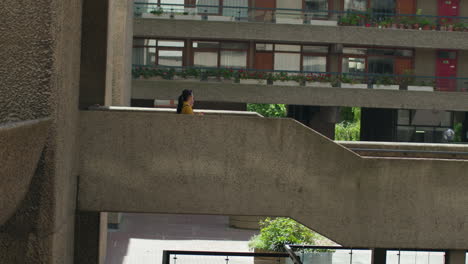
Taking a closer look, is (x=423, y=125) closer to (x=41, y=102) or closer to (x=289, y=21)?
(x=289, y=21)

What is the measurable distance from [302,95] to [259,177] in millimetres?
25877

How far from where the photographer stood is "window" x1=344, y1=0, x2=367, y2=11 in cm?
4103

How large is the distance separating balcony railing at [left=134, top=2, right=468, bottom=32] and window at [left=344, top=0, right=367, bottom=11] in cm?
65

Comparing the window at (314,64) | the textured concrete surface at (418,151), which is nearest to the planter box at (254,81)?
the window at (314,64)

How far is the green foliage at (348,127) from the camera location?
53.9 metres

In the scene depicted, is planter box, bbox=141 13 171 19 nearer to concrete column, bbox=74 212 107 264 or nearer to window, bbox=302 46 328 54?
window, bbox=302 46 328 54

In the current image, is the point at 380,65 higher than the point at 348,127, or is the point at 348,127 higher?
the point at 380,65

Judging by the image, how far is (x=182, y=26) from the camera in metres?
37.3

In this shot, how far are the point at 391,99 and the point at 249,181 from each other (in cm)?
2728

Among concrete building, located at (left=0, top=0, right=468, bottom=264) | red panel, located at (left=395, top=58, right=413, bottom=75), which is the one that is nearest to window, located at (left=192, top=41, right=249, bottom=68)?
red panel, located at (left=395, top=58, right=413, bottom=75)

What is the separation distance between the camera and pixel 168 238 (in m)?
25.7

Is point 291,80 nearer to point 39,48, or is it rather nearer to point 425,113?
point 425,113

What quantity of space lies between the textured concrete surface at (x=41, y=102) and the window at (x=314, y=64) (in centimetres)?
2907

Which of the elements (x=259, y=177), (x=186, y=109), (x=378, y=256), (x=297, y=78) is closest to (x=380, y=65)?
(x=297, y=78)
